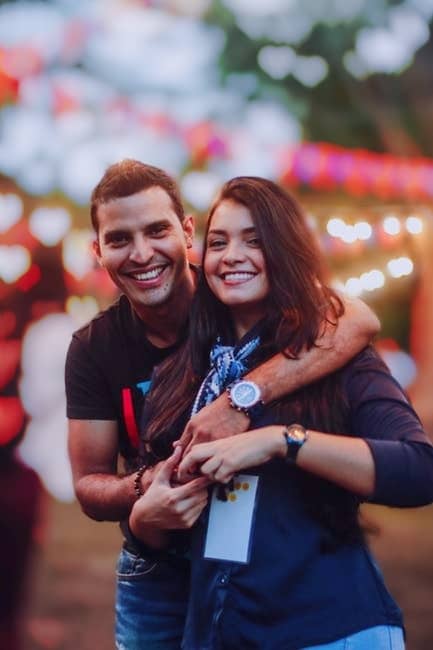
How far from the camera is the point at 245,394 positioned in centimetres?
191

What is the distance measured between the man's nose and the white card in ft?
2.44

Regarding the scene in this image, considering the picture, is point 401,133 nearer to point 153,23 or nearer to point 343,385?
point 153,23

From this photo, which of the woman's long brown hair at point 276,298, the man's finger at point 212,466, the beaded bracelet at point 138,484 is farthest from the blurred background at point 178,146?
the man's finger at point 212,466

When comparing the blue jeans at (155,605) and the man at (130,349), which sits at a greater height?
the man at (130,349)

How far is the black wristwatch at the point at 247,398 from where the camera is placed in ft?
6.25

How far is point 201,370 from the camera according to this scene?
209cm

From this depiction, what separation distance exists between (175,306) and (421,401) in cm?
700

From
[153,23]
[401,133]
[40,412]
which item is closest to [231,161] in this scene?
[153,23]

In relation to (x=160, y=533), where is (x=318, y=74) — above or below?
above

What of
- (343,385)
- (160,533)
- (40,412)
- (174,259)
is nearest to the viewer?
(343,385)

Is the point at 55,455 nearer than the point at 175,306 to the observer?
No

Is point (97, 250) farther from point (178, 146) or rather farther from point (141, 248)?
point (178, 146)

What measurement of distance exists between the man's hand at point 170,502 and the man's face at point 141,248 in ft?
2.11

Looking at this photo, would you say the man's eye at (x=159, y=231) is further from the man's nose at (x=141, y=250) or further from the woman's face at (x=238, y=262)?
the woman's face at (x=238, y=262)
